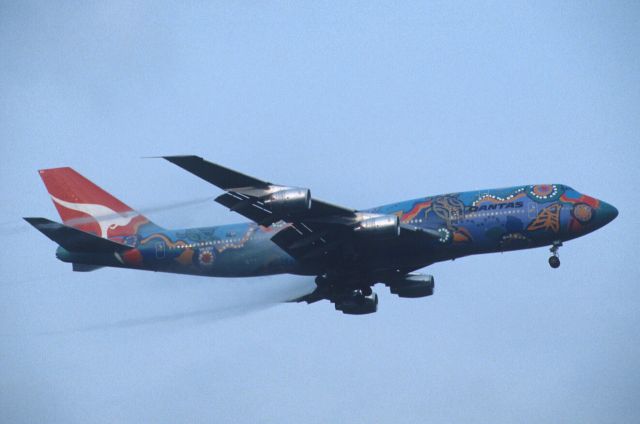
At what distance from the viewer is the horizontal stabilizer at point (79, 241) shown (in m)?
52.7

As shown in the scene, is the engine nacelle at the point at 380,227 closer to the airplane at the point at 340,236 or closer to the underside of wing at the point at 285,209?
the airplane at the point at 340,236

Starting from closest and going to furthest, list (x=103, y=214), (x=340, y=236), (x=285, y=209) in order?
(x=285, y=209) < (x=340, y=236) < (x=103, y=214)

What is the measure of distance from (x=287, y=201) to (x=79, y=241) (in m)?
14.4

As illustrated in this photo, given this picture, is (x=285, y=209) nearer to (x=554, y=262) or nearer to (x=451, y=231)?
(x=451, y=231)

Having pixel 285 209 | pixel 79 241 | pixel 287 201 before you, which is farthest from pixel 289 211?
pixel 79 241

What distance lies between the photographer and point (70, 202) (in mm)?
59438

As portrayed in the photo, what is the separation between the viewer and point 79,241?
5406 cm

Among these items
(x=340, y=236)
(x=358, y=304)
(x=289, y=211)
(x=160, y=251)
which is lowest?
(x=358, y=304)

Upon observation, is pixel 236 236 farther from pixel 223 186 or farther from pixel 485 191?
pixel 485 191

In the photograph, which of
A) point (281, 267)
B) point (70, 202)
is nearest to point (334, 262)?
point (281, 267)

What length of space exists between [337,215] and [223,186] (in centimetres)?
637

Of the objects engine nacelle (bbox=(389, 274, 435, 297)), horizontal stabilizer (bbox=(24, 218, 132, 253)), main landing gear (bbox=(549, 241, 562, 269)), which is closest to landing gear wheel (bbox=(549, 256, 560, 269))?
main landing gear (bbox=(549, 241, 562, 269))

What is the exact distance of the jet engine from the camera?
55.1 meters

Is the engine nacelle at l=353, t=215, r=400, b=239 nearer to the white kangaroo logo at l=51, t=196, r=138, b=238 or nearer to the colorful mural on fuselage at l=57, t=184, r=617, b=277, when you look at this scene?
the colorful mural on fuselage at l=57, t=184, r=617, b=277
